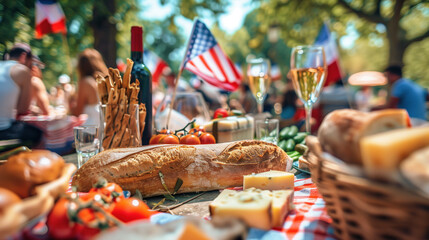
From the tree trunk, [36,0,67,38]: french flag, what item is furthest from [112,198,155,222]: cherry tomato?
the tree trunk

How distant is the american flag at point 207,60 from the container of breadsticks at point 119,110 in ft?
2.87

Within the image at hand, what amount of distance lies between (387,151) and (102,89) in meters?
1.41

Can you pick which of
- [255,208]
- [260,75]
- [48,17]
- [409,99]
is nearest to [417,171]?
[255,208]

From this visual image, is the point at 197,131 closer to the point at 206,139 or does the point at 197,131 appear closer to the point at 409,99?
the point at 206,139

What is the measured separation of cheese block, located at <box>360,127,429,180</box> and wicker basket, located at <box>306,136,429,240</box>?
0.10 feet

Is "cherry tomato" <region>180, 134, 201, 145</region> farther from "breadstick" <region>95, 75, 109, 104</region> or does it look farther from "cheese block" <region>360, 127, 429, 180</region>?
"cheese block" <region>360, 127, 429, 180</region>

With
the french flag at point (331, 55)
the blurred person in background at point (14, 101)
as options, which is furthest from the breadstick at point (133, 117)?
the french flag at point (331, 55)

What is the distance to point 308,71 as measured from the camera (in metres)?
1.86

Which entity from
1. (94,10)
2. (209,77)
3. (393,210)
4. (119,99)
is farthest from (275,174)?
(94,10)

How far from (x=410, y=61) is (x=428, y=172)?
Answer: 2757cm

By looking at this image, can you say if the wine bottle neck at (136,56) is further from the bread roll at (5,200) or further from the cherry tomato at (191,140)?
the bread roll at (5,200)

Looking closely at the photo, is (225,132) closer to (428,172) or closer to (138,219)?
(138,219)

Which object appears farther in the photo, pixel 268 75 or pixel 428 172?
pixel 268 75

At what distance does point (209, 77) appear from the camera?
8.83 feet
